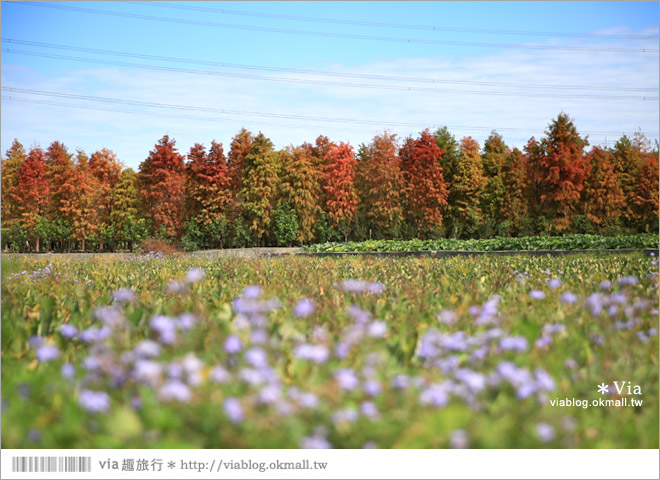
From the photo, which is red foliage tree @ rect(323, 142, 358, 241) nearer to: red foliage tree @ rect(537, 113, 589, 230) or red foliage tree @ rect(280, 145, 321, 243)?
red foliage tree @ rect(280, 145, 321, 243)

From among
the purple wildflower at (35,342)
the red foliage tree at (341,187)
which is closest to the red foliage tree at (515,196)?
the red foliage tree at (341,187)

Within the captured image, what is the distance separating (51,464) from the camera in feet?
6.61

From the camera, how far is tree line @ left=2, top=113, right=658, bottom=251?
22.6 m

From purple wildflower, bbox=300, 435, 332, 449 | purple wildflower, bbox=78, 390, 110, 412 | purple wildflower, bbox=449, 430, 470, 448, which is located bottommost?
purple wildflower, bbox=300, 435, 332, 449

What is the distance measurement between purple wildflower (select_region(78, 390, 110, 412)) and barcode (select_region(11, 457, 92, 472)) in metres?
0.16

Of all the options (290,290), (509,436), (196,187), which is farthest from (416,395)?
(196,187)

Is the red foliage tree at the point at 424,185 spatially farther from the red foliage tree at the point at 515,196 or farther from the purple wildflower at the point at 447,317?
the purple wildflower at the point at 447,317

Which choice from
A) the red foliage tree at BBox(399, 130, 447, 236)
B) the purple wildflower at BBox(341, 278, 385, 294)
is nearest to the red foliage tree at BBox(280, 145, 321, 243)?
the red foliage tree at BBox(399, 130, 447, 236)

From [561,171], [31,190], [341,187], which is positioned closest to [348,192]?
[341,187]

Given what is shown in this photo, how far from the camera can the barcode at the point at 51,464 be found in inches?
78.2

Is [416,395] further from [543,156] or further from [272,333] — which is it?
[543,156]

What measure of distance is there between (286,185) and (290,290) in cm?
1950

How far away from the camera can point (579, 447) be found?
6.91 feet

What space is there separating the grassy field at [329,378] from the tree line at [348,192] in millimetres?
19421
